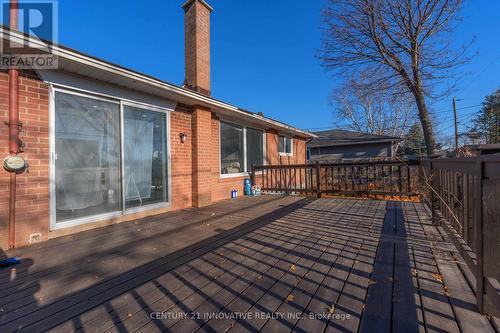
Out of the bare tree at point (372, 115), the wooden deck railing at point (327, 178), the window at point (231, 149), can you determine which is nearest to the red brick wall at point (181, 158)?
the window at point (231, 149)

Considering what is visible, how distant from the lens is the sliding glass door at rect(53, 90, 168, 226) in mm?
3221

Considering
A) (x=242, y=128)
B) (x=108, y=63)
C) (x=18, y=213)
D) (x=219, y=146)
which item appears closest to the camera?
(x=18, y=213)

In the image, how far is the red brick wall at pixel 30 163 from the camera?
8.85ft

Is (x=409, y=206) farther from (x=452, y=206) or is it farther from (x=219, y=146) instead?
(x=219, y=146)

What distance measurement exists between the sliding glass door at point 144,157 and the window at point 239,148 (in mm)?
1893

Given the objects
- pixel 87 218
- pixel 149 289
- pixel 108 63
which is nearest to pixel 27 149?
pixel 87 218

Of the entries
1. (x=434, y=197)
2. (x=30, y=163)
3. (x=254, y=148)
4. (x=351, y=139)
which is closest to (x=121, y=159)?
(x=30, y=163)

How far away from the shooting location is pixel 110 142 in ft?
12.3

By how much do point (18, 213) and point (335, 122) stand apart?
25549mm

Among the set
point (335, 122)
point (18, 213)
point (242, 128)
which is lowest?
point (18, 213)

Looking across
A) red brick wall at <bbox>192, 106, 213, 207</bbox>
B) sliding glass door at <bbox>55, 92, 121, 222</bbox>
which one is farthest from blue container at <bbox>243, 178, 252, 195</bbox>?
sliding glass door at <bbox>55, 92, 121, 222</bbox>

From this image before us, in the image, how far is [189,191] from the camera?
5.11 m

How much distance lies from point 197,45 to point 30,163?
4.30m

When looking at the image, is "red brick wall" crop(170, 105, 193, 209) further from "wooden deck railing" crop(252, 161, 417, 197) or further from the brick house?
"wooden deck railing" crop(252, 161, 417, 197)
